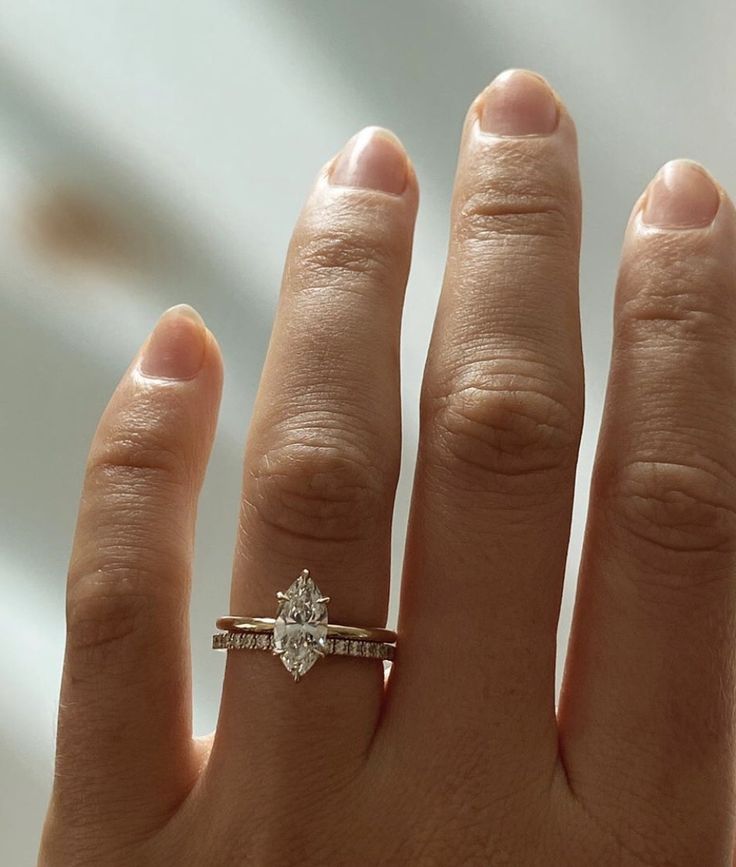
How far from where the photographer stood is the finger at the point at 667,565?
0.72m

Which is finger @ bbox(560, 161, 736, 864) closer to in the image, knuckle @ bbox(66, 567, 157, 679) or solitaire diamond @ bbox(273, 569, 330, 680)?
solitaire diamond @ bbox(273, 569, 330, 680)

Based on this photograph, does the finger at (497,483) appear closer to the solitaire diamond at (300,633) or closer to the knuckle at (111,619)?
the solitaire diamond at (300,633)

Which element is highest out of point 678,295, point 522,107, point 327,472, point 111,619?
point 522,107

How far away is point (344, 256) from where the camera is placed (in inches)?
30.1

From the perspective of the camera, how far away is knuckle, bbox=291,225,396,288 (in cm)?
76

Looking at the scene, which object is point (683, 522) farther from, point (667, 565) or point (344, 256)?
point (344, 256)

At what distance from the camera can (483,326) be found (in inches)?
29.1

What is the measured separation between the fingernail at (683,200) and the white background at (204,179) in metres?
0.21

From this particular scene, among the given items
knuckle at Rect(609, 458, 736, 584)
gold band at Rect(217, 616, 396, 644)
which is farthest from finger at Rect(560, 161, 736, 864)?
gold band at Rect(217, 616, 396, 644)

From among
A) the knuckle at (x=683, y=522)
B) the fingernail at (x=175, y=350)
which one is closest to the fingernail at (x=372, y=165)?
the fingernail at (x=175, y=350)

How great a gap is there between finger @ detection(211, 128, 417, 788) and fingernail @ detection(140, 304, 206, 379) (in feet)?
0.25

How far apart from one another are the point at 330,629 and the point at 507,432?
6.6 inches

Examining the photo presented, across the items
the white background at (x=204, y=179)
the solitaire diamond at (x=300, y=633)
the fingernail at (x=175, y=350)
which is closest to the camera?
the solitaire diamond at (x=300, y=633)

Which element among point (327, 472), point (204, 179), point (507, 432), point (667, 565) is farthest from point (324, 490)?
point (204, 179)
